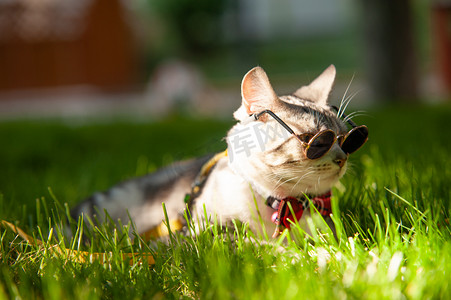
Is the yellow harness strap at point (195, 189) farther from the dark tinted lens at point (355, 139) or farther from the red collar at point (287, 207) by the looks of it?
the dark tinted lens at point (355, 139)

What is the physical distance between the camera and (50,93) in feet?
28.4

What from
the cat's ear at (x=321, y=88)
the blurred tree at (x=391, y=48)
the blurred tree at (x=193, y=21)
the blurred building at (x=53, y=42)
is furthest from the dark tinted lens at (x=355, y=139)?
the blurred tree at (x=193, y=21)

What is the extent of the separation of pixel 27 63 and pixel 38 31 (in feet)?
2.01

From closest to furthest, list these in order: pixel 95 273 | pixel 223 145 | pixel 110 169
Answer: pixel 95 273 < pixel 223 145 < pixel 110 169

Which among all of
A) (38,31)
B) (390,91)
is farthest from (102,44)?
(390,91)

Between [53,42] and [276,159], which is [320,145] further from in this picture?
[53,42]

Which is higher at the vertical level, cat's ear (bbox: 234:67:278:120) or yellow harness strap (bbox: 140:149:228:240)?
cat's ear (bbox: 234:67:278:120)

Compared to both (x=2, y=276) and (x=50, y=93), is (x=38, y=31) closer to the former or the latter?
(x=50, y=93)

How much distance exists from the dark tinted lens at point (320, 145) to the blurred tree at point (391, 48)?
4.10 m

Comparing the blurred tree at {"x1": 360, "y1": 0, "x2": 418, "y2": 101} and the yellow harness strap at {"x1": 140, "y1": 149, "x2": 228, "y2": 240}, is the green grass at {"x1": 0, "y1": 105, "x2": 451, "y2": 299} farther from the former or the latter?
the blurred tree at {"x1": 360, "y1": 0, "x2": 418, "y2": 101}

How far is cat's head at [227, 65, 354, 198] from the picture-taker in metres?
1.20

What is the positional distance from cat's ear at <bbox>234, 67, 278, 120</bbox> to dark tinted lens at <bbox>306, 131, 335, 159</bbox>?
153mm

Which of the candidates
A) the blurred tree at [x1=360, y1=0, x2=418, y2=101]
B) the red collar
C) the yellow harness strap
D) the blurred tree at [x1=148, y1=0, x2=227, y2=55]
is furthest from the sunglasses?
the blurred tree at [x1=148, y1=0, x2=227, y2=55]

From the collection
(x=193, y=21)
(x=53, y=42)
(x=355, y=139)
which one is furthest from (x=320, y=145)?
(x=193, y=21)
